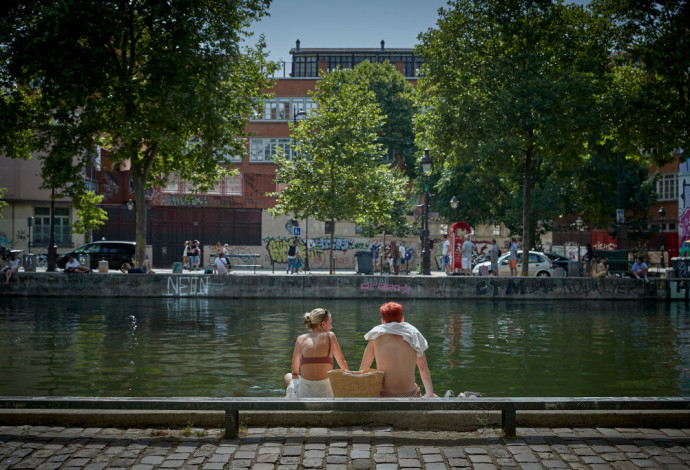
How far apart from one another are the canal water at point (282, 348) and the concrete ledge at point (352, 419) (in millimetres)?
2858

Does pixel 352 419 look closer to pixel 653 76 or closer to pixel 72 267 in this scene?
pixel 72 267

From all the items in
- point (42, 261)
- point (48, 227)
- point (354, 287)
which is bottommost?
point (354, 287)

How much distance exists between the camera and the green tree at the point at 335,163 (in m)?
35.5

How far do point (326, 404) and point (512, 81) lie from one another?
24701 mm

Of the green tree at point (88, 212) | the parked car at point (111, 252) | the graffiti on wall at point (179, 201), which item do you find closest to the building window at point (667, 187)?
the graffiti on wall at point (179, 201)

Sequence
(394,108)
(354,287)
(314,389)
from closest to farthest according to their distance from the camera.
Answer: (314,389), (354,287), (394,108)

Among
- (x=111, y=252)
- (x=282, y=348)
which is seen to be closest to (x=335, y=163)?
(x=111, y=252)

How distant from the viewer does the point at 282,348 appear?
43.3 feet

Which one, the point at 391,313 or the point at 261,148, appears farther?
the point at 261,148

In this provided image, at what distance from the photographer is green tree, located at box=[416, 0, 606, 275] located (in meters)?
27.7

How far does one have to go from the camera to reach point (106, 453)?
17.6 feet

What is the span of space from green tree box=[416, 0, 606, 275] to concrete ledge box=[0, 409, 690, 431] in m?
22.7

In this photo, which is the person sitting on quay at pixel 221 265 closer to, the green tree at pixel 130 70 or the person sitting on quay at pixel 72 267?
the green tree at pixel 130 70

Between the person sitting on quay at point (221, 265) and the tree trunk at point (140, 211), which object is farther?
the person sitting on quay at point (221, 265)
